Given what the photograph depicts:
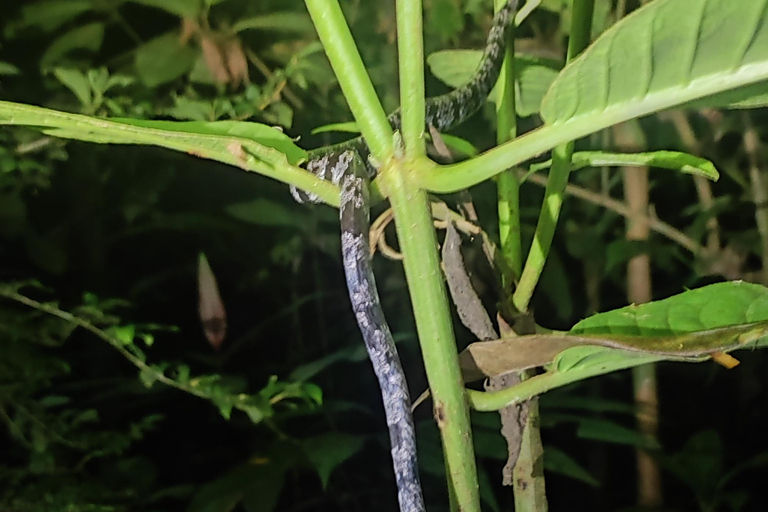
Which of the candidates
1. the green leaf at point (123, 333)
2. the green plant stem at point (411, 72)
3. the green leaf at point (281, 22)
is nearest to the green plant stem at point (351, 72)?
the green plant stem at point (411, 72)

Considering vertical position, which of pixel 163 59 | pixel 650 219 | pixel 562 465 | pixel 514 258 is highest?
pixel 163 59

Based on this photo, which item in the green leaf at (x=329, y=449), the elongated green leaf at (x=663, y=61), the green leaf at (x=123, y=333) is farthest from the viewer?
the green leaf at (x=329, y=449)

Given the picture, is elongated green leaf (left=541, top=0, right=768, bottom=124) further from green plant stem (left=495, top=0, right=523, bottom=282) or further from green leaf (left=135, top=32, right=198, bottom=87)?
green leaf (left=135, top=32, right=198, bottom=87)

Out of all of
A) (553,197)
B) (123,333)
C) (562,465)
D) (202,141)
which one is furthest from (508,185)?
(562,465)

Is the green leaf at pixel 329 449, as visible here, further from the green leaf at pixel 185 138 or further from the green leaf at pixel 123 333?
the green leaf at pixel 185 138

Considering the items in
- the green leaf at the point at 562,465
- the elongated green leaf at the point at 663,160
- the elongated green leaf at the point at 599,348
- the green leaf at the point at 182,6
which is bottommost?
the green leaf at the point at 562,465

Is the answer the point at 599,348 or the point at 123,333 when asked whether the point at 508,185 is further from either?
the point at 123,333

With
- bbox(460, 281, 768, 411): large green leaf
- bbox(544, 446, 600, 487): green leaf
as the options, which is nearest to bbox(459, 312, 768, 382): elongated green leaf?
bbox(460, 281, 768, 411): large green leaf
